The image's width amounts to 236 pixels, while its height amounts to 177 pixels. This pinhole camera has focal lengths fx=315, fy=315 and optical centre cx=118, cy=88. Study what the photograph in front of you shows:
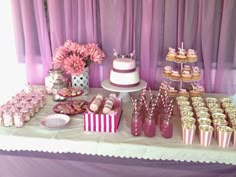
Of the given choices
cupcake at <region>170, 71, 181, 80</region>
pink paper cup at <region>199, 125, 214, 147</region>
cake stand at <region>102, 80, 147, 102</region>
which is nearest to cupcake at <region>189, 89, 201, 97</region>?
cupcake at <region>170, 71, 181, 80</region>

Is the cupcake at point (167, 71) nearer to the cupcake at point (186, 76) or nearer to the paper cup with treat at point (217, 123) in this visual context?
the cupcake at point (186, 76)

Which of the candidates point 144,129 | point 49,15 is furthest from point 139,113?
point 49,15

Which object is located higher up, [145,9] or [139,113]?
[145,9]

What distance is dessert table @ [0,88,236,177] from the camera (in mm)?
1365

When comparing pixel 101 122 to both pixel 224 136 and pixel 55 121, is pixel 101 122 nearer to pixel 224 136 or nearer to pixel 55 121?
pixel 55 121

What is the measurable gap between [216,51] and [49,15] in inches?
41.9

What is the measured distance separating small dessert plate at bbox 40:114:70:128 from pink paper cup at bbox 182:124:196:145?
1.88ft

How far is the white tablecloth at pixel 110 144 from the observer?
1.35 meters

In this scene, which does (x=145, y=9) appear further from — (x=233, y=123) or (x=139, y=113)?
(x=233, y=123)

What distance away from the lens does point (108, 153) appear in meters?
1.42

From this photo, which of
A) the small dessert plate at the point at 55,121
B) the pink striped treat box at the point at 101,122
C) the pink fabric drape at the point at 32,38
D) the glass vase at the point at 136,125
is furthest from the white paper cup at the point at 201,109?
the pink fabric drape at the point at 32,38

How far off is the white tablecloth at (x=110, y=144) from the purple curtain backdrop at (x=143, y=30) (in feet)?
1.97

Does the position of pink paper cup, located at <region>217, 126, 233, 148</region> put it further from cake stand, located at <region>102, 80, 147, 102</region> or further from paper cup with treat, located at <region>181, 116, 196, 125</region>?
cake stand, located at <region>102, 80, 147, 102</region>

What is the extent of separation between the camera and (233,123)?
142 centimetres
